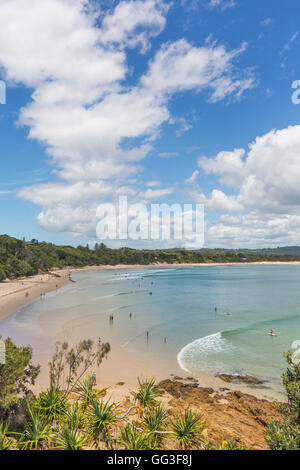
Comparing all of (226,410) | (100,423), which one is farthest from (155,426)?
(226,410)

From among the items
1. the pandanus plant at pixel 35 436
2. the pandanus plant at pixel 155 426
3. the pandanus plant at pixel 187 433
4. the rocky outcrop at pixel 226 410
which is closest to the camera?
the pandanus plant at pixel 35 436

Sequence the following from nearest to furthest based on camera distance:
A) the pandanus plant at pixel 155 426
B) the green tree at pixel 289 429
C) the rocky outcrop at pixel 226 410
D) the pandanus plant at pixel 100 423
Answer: the green tree at pixel 289 429
the pandanus plant at pixel 155 426
the pandanus plant at pixel 100 423
the rocky outcrop at pixel 226 410

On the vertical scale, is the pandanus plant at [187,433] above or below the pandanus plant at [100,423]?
below

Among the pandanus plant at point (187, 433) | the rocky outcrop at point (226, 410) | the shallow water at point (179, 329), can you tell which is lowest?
the shallow water at point (179, 329)

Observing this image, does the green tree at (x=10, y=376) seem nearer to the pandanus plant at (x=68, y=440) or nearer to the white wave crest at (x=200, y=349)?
the pandanus plant at (x=68, y=440)

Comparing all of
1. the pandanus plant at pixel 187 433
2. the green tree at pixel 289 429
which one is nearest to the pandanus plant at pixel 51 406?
the pandanus plant at pixel 187 433

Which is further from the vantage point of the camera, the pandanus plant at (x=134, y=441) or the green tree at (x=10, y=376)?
the green tree at (x=10, y=376)

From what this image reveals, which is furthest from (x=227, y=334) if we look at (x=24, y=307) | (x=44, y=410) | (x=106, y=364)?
(x=24, y=307)

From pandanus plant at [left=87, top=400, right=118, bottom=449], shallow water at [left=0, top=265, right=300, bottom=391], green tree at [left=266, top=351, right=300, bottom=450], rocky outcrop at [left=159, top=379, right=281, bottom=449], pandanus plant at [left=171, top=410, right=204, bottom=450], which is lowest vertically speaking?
shallow water at [left=0, top=265, right=300, bottom=391]

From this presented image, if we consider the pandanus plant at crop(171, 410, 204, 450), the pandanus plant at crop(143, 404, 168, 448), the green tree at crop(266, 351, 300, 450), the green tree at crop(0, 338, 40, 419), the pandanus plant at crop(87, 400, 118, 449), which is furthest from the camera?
the green tree at crop(0, 338, 40, 419)

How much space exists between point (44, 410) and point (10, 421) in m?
1.55

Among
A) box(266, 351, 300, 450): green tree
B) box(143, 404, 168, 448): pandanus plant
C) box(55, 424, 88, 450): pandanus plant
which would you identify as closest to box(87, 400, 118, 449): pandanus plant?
box(55, 424, 88, 450): pandanus plant

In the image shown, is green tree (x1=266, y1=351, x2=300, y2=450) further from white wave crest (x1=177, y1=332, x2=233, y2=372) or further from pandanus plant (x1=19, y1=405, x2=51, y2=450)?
white wave crest (x1=177, y1=332, x2=233, y2=372)
